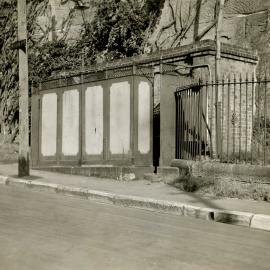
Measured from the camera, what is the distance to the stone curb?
7.28 metres

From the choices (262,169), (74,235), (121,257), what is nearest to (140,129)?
(262,169)

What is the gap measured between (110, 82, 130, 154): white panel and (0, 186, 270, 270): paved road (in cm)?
390

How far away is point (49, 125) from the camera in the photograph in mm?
14641

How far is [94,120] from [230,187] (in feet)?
16.1

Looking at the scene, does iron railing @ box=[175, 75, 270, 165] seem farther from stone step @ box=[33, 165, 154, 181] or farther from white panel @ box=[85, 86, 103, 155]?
white panel @ box=[85, 86, 103, 155]

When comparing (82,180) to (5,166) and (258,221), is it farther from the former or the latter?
(258,221)

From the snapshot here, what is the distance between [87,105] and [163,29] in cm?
512

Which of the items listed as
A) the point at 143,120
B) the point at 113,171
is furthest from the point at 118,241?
the point at 143,120

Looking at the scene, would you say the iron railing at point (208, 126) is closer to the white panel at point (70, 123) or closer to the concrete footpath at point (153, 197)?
the concrete footpath at point (153, 197)

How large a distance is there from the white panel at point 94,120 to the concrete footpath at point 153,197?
927 mm

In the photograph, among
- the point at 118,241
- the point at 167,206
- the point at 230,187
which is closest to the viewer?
the point at 118,241

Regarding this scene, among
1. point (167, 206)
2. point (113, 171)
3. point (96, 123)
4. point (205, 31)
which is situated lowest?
point (167, 206)

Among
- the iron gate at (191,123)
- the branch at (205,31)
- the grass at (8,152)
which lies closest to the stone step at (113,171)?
the iron gate at (191,123)

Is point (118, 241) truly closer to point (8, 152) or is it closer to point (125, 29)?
point (125, 29)
